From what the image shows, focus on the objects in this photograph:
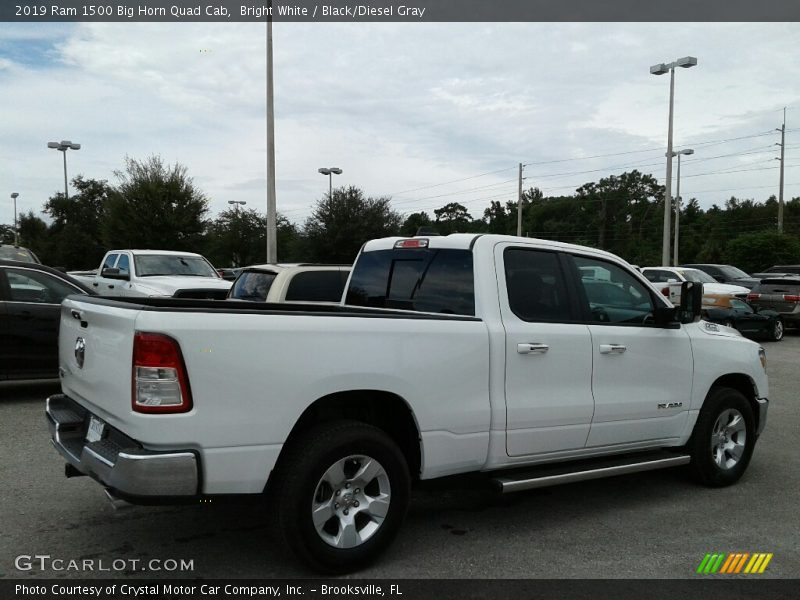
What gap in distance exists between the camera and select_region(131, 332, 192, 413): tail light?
3.25 m

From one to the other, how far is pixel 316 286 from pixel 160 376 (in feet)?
18.9

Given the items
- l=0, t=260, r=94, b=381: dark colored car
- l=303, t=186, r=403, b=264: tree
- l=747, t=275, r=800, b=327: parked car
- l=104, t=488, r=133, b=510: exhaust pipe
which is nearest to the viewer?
l=104, t=488, r=133, b=510: exhaust pipe

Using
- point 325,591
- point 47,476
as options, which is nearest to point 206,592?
point 325,591

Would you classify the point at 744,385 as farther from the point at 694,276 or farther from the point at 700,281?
the point at 694,276

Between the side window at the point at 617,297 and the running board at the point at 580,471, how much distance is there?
3.20ft

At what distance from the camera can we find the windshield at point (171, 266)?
1309 cm

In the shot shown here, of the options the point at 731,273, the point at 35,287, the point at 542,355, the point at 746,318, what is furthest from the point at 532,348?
the point at 731,273

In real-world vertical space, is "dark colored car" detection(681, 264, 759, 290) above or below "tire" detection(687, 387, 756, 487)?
above

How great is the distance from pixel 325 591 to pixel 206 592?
0.61 meters

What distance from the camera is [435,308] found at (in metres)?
4.61

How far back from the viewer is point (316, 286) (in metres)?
8.99

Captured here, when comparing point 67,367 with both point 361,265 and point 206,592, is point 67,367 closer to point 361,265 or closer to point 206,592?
point 206,592

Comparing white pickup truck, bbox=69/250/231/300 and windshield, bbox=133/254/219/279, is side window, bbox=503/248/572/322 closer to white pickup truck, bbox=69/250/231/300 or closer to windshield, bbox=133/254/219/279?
white pickup truck, bbox=69/250/231/300

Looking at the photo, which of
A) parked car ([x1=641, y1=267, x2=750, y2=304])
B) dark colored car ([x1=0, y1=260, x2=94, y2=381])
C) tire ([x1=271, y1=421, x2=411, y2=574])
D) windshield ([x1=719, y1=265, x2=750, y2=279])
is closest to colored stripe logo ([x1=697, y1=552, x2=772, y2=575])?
tire ([x1=271, y1=421, x2=411, y2=574])
